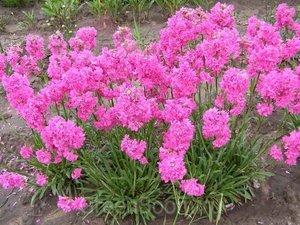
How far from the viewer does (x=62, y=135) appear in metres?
2.47

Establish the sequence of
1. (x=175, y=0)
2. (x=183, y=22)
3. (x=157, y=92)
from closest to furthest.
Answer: (x=183, y=22)
(x=157, y=92)
(x=175, y=0)

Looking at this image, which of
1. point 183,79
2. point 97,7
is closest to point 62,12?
point 97,7

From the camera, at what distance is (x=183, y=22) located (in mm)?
2883

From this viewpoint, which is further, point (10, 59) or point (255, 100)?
point (255, 100)

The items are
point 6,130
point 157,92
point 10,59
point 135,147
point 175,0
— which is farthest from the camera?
point 175,0

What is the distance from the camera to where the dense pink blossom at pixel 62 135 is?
2459mm

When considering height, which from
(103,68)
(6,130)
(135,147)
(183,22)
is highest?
(183,22)

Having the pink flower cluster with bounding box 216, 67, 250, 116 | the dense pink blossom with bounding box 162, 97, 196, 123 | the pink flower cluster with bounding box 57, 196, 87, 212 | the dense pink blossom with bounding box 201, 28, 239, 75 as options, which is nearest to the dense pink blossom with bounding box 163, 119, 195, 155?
the dense pink blossom with bounding box 162, 97, 196, 123

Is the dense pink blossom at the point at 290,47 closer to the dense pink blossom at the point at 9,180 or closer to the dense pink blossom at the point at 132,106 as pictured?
the dense pink blossom at the point at 132,106

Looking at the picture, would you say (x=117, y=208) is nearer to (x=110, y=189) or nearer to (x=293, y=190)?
(x=110, y=189)

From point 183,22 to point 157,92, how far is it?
670 millimetres

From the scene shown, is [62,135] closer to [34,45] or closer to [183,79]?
[183,79]

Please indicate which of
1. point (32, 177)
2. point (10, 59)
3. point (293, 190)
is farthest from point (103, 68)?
point (293, 190)

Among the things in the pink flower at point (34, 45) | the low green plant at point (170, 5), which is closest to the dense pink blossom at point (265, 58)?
the pink flower at point (34, 45)
